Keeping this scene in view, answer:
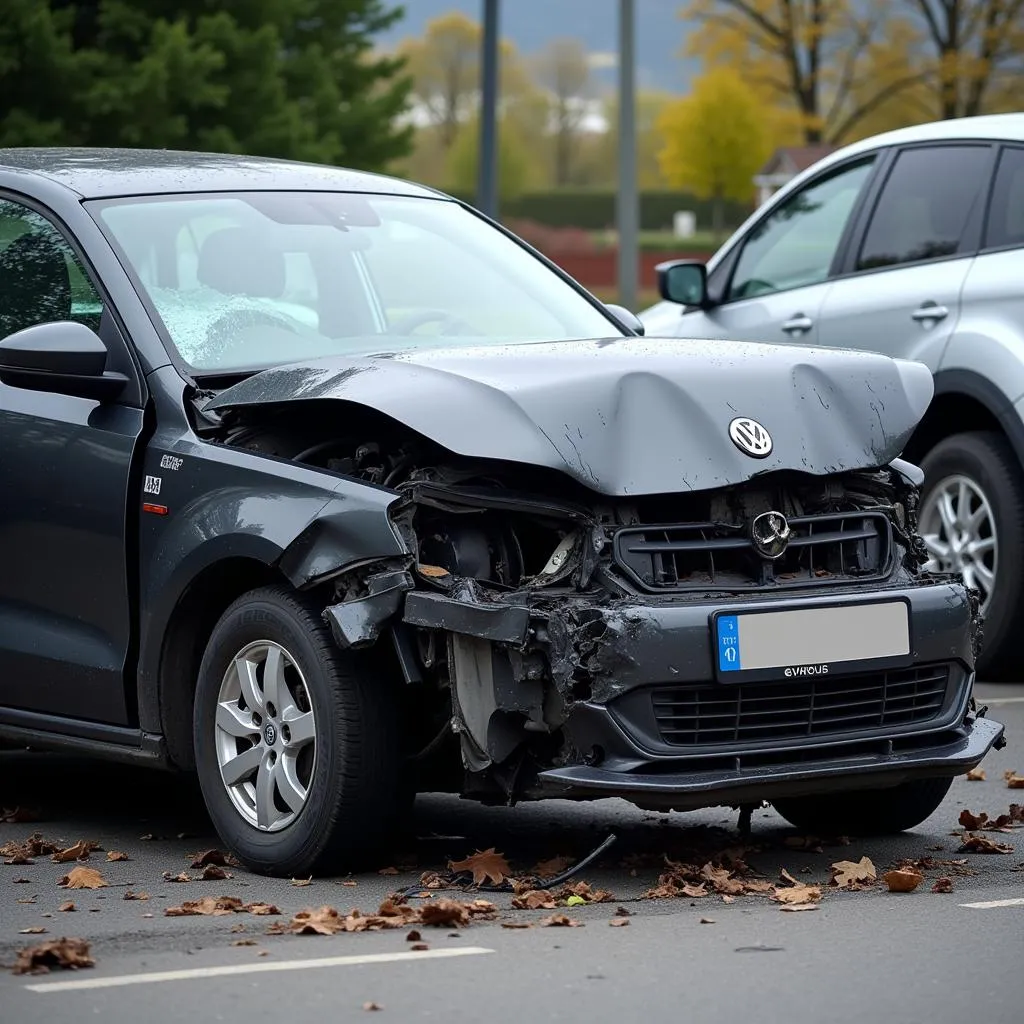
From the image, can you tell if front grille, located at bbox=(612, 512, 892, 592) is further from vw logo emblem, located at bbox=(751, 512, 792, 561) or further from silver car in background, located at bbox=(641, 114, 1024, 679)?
silver car in background, located at bbox=(641, 114, 1024, 679)

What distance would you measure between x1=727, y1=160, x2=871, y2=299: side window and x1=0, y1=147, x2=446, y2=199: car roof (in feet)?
10.5

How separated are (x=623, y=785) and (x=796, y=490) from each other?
3.12 feet

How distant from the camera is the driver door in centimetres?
1038

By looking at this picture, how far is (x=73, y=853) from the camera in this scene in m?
6.37

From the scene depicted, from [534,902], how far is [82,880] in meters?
1.23

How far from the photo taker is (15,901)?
5.70 metres

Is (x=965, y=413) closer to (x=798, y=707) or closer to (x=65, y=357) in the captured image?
(x=798, y=707)

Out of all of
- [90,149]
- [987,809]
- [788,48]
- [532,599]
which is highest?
[788,48]

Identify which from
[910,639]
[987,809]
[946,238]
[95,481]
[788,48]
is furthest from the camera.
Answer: [788,48]

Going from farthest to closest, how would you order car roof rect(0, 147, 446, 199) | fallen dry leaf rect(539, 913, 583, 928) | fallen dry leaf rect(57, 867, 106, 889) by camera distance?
car roof rect(0, 147, 446, 199) → fallen dry leaf rect(57, 867, 106, 889) → fallen dry leaf rect(539, 913, 583, 928)

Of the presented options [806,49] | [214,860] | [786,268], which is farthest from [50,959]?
[806,49]

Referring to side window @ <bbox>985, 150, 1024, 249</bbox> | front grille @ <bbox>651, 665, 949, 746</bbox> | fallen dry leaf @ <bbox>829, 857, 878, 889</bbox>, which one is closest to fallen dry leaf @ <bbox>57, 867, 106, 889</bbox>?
front grille @ <bbox>651, 665, 949, 746</bbox>

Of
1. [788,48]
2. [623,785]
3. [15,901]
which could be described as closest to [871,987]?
[623,785]

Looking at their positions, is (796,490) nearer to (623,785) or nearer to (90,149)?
(623,785)
